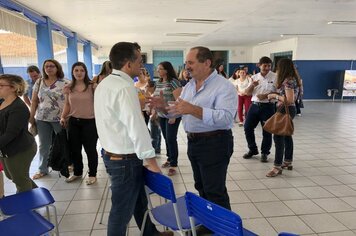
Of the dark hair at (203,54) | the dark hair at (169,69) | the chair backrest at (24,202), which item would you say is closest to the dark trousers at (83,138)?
the dark hair at (169,69)

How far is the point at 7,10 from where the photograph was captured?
5.02 metres

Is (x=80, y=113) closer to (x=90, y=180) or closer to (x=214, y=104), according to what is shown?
(x=90, y=180)

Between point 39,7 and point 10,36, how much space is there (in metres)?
3.80

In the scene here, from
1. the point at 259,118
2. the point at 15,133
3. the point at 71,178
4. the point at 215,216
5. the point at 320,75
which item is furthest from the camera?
the point at 320,75

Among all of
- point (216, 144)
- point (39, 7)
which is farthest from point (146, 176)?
point (39, 7)

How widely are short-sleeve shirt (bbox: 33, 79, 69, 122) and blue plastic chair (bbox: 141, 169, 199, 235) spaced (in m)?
2.02

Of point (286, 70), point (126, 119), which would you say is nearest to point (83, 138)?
point (126, 119)

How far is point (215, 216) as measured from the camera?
1319 mm

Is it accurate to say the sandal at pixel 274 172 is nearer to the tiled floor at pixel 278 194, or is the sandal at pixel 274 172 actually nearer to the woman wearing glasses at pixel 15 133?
the tiled floor at pixel 278 194

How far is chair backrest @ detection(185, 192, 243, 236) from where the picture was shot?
4.02 ft

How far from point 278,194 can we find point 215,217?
1.99 meters

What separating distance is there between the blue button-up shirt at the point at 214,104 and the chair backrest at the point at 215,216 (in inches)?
21.9

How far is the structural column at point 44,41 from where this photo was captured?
673 cm

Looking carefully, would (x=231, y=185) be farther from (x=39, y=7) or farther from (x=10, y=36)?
(x=10, y=36)
